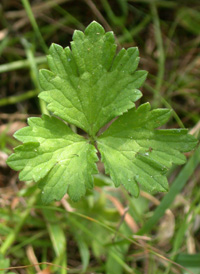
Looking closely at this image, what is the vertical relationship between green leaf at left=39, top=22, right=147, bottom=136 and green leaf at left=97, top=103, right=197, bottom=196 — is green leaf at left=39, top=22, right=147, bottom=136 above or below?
above

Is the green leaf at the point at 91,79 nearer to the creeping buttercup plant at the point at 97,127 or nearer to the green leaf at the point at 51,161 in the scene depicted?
the creeping buttercup plant at the point at 97,127

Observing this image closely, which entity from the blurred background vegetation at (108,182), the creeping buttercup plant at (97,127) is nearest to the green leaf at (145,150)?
the creeping buttercup plant at (97,127)

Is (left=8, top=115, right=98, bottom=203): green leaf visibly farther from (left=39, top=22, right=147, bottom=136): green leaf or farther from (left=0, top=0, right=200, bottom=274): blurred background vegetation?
(left=0, top=0, right=200, bottom=274): blurred background vegetation

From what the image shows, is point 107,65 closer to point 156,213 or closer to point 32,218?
point 156,213

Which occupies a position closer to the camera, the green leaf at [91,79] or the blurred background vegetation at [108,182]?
the green leaf at [91,79]

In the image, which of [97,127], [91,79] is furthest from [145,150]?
[91,79]

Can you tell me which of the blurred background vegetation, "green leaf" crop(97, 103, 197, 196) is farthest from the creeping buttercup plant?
the blurred background vegetation

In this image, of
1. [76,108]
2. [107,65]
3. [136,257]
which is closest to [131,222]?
[136,257]
